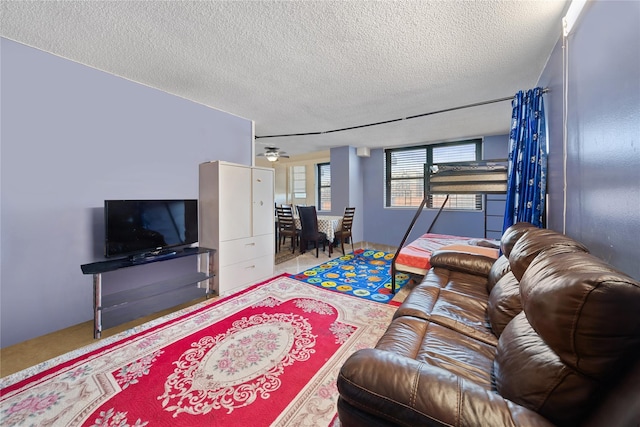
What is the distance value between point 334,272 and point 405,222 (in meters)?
2.43

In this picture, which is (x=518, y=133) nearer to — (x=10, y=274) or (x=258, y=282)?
(x=258, y=282)

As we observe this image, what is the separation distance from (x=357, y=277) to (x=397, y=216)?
2.45m

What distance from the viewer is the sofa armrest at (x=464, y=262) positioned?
2.29 metres

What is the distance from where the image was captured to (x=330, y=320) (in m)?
2.40

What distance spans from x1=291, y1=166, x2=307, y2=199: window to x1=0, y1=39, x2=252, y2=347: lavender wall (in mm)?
4898

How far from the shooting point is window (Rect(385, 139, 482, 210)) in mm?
4965

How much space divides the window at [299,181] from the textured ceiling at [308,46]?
4322mm

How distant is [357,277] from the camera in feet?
12.0

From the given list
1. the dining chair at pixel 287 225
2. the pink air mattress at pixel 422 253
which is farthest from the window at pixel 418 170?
the dining chair at pixel 287 225

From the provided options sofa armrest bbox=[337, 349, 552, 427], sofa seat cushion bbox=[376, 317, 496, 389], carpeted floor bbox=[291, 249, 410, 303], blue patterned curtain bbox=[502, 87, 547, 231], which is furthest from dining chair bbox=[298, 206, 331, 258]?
sofa armrest bbox=[337, 349, 552, 427]

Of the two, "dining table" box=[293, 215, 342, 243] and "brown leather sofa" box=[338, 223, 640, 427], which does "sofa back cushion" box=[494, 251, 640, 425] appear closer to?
"brown leather sofa" box=[338, 223, 640, 427]

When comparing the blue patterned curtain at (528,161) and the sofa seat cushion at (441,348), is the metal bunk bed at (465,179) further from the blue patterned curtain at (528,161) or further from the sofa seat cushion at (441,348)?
the sofa seat cushion at (441,348)

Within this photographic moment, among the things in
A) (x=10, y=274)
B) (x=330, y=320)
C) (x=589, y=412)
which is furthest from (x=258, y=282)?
(x=589, y=412)

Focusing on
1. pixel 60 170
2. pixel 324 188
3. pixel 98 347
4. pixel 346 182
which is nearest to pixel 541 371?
pixel 98 347
